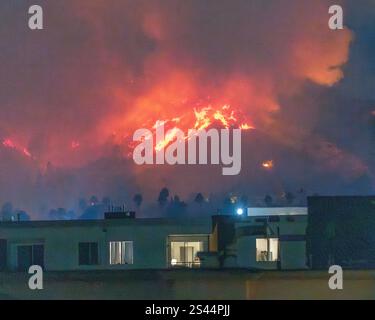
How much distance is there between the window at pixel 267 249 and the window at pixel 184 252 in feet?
2.71

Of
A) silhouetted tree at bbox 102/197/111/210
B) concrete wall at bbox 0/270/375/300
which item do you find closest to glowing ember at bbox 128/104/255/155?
silhouetted tree at bbox 102/197/111/210

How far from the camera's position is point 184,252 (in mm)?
10016

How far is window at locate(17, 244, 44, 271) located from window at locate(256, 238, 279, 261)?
2.81 meters

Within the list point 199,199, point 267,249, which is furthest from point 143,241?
point 267,249

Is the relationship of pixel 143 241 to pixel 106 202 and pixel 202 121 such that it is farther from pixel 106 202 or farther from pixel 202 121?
pixel 202 121

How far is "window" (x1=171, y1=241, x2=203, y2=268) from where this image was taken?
9.86 m

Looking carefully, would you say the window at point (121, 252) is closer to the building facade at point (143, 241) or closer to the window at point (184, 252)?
the building facade at point (143, 241)

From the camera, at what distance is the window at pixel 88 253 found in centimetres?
988
